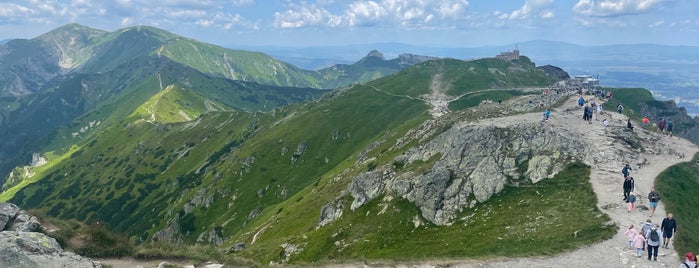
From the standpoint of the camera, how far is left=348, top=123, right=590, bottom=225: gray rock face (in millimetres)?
56719

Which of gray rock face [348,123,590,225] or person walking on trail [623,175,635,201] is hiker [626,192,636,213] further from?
gray rock face [348,123,590,225]

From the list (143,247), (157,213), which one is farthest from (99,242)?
(157,213)

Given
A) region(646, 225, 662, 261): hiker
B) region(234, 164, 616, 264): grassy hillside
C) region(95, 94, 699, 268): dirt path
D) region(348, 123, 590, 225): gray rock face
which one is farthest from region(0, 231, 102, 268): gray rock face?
region(348, 123, 590, 225): gray rock face

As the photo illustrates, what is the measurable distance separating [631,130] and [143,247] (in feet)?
240

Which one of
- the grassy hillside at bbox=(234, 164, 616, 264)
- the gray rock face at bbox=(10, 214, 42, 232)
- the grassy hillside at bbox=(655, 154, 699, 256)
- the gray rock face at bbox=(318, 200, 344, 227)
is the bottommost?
the gray rock face at bbox=(318, 200, 344, 227)

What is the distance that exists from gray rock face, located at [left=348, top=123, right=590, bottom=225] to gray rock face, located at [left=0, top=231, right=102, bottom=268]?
141 feet

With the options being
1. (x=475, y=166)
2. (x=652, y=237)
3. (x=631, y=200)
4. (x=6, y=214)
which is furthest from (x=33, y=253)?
(x=475, y=166)

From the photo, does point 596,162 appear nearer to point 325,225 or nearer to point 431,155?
point 431,155

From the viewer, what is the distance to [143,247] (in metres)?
32.8

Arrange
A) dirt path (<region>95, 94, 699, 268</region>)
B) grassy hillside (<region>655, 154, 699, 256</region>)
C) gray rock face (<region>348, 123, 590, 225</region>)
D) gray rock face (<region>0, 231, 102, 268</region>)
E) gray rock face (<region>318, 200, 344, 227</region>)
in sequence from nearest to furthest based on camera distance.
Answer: gray rock face (<region>0, 231, 102, 268</region>)
dirt path (<region>95, 94, 699, 268</region>)
grassy hillside (<region>655, 154, 699, 256</region>)
gray rock face (<region>348, 123, 590, 225</region>)
gray rock face (<region>318, 200, 344, 227</region>)

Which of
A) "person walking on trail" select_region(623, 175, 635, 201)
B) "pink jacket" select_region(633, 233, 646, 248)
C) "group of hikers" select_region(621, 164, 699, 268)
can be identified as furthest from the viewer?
"person walking on trail" select_region(623, 175, 635, 201)

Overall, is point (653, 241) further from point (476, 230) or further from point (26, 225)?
point (26, 225)

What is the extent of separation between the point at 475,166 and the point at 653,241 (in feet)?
103

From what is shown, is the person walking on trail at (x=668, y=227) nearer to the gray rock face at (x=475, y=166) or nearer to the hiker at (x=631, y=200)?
the hiker at (x=631, y=200)
